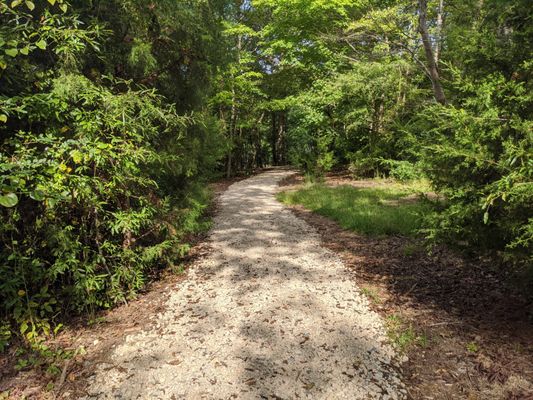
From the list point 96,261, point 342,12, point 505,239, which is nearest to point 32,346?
point 96,261

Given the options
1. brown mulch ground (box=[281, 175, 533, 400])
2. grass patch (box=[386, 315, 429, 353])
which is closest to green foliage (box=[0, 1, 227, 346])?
grass patch (box=[386, 315, 429, 353])

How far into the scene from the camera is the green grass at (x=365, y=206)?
7484mm

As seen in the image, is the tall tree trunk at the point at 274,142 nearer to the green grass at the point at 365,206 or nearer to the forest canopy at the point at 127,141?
the green grass at the point at 365,206

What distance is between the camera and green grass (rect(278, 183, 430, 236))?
7.48 metres

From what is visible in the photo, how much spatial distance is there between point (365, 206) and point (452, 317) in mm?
5308

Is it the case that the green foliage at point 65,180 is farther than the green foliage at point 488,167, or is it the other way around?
the green foliage at point 65,180

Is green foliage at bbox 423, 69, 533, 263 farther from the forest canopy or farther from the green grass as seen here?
the green grass

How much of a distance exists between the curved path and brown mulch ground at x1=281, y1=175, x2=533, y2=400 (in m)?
0.34

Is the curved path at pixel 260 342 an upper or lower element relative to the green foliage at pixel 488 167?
lower

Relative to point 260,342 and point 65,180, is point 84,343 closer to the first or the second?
point 65,180

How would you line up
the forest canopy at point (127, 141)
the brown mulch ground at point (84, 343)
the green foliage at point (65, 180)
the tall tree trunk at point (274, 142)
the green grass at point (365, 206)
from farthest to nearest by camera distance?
1. the tall tree trunk at point (274, 142)
2. the green grass at point (365, 206)
3. the green foliage at point (65, 180)
4. the forest canopy at point (127, 141)
5. the brown mulch ground at point (84, 343)

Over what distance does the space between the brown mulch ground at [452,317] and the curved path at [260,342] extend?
1.12ft

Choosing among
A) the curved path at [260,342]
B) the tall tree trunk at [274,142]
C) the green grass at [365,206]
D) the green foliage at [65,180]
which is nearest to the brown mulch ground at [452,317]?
the curved path at [260,342]

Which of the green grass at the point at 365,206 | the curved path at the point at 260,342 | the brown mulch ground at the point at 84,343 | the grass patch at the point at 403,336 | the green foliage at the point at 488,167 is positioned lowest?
the grass patch at the point at 403,336
